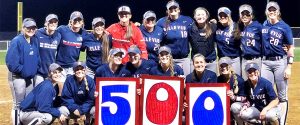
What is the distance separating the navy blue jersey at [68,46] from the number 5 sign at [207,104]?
109 inches

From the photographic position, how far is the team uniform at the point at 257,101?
7715 mm

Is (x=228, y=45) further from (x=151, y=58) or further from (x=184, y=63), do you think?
(x=151, y=58)

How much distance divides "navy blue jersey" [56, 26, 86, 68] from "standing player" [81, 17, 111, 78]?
0.48 feet

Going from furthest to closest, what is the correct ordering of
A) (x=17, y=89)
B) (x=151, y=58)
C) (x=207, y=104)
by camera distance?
(x=151, y=58), (x=17, y=89), (x=207, y=104)

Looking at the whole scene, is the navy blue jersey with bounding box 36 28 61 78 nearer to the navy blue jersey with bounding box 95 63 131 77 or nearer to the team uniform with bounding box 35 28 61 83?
the team uniform with bounding box 35 28 61 83

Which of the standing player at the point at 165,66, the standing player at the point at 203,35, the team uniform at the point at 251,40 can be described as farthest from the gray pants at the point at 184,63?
the standing player at the point at 165,66

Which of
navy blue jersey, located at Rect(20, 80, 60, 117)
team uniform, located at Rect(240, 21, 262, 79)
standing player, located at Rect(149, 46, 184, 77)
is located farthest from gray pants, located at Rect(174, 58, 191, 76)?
navy blue jersey, located at Rect(20, 80, 60, 117)

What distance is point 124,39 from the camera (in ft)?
28.9

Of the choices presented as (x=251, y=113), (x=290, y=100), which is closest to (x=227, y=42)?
(x=251, y=113)

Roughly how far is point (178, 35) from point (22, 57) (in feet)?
8.93

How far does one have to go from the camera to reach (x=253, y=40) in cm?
860

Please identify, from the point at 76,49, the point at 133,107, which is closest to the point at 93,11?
the point at 76,49

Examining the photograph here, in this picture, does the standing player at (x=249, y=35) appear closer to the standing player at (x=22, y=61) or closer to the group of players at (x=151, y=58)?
the group of players at (x=151, y=58)

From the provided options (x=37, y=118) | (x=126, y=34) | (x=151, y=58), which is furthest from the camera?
(x=151, y=58)
